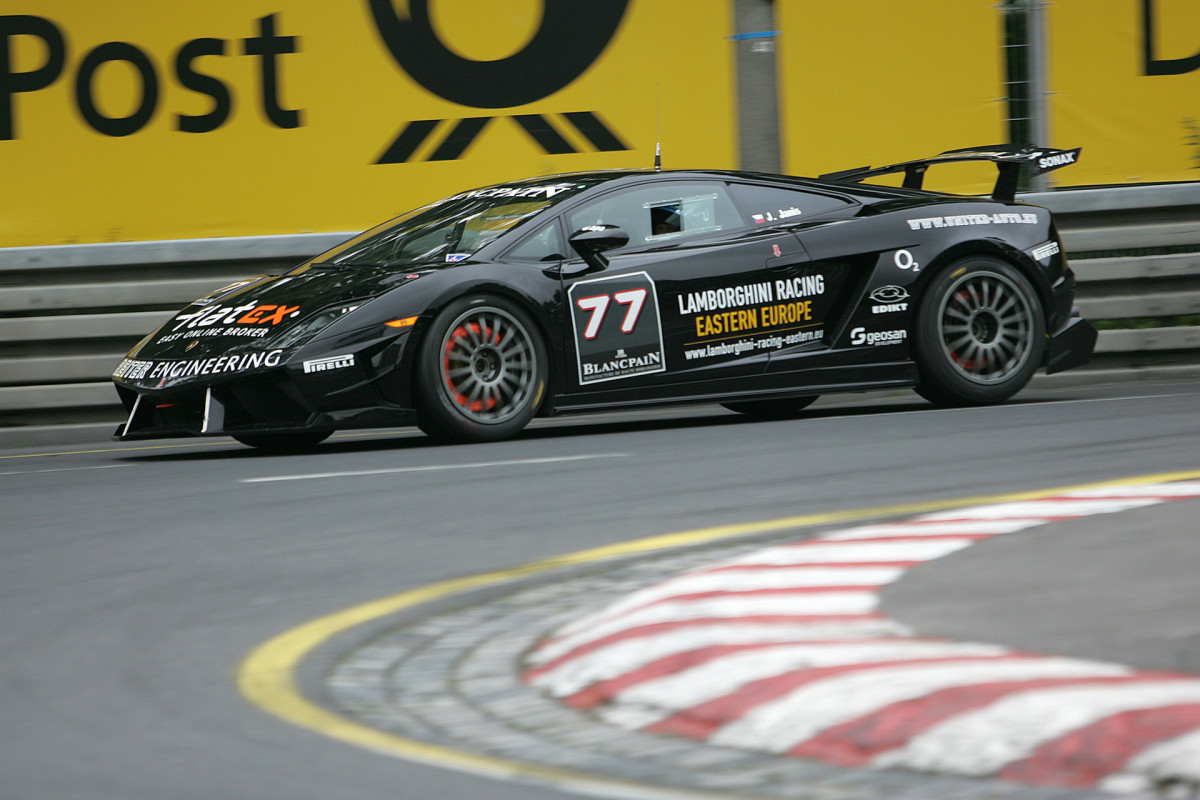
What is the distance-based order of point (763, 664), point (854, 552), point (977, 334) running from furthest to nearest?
point (977, 334), point (854, 552), point (763, 664)

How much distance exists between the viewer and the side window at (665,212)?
8.29 metres

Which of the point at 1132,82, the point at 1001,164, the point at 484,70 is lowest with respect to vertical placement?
the point at 1001,164

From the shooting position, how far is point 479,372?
25.7ft

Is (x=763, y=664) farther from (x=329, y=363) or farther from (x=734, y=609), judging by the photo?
(x=329, y=363)

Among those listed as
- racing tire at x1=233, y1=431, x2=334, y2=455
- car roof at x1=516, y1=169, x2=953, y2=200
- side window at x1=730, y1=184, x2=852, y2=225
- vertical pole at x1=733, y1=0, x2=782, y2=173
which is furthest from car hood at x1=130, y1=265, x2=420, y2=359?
vertical pole at x1=733, y1=0, x2=782, y2=173

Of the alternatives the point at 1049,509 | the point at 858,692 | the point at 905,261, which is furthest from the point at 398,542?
the point at 905,261

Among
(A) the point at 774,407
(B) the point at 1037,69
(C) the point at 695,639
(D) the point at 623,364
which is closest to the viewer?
(C) the point at 695,639

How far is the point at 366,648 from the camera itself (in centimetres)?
396

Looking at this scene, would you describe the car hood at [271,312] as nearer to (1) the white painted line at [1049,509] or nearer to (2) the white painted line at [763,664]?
(1) the white painted line at [1049,509]

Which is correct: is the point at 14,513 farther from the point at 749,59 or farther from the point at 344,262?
the point at 749,59

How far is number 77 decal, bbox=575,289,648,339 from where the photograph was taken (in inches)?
316

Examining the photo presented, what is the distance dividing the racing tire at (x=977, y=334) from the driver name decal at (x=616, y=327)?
55.8 inches

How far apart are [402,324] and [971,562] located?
12.3 feet

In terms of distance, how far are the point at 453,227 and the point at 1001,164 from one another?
9.32 ft
